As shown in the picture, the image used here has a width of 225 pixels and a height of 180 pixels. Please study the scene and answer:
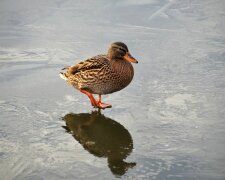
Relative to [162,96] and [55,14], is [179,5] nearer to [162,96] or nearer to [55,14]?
[55,14]

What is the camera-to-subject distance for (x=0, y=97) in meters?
5.74

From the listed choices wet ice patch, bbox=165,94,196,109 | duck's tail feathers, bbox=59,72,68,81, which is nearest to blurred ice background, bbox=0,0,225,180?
wet ice patch, bbox=165,94,196,109

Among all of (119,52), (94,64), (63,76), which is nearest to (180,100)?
(119,52)

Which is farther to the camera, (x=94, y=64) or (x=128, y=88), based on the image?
(x=128, y=88)

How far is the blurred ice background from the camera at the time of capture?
433 cm

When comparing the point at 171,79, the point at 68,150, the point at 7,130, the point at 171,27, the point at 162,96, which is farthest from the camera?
the point at 171,27

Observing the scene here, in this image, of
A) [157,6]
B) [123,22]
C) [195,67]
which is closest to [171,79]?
[195,67]

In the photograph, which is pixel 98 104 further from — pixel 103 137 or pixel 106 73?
pixel 103 137

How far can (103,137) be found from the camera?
15.9ft

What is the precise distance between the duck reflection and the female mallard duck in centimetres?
32

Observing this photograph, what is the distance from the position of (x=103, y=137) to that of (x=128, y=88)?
1252mm

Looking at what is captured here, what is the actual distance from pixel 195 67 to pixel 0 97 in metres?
2.46

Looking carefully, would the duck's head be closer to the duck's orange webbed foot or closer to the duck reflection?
the duck's orange webbed foot

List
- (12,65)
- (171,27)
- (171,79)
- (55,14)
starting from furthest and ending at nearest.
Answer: (55,14) < (171,27) < (12,65) < (171,79)
